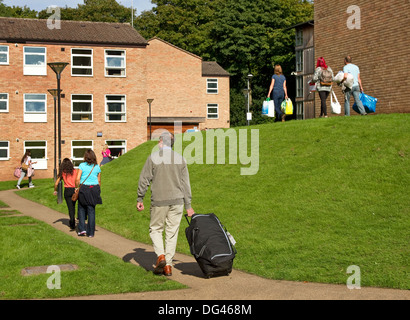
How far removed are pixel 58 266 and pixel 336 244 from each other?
5.03 metres

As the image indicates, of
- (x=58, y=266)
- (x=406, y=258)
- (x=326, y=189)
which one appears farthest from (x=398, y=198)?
(x=58, y=266)

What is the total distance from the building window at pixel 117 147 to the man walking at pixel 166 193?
35.2 meters

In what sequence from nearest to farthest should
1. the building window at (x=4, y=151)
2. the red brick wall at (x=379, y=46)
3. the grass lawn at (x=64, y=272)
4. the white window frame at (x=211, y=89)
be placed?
the grass lawn at (x=64, y=272)
the red brick wall at (x=379, y=46)
the building window at (x=4, y=151)
the white window frame at (x=211, y=89)

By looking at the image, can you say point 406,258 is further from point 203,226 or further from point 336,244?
Answer: point 203,226

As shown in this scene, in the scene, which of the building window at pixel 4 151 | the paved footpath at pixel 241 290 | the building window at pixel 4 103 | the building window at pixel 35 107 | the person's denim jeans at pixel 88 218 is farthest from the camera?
the building window at pixel 35 107

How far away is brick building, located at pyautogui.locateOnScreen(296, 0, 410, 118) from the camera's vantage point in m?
23.7

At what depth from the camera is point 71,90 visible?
4325cm

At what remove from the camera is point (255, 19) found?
70562 mm

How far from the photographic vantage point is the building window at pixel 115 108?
145 ft

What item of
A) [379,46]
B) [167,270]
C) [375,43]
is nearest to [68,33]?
[375,43]

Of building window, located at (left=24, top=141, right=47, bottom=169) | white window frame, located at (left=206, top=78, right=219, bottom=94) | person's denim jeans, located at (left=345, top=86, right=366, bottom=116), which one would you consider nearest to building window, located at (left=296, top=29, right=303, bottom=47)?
white window frame, located at (left=206, top=78, right=219, bottom=94)

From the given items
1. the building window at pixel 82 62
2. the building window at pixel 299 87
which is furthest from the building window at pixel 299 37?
the building window at pixel 82 62

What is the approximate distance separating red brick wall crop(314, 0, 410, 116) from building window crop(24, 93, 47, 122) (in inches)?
898

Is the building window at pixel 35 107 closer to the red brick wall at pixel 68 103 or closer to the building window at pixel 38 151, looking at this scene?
the red brick wall at pixel 68 103
